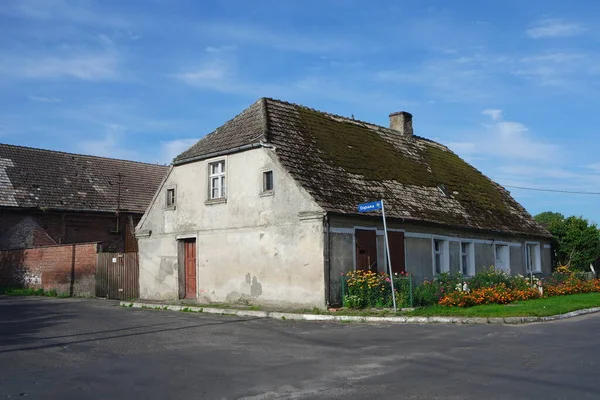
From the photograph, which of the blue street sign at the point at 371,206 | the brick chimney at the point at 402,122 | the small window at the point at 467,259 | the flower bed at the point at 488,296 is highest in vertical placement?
the brick chimney at the point at 402,122

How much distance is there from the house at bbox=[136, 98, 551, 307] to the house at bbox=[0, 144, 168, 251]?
971cm

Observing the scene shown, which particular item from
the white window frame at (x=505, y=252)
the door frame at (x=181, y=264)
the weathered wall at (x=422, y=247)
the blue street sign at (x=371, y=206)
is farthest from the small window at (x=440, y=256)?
the door frame at (x=181, y=264)

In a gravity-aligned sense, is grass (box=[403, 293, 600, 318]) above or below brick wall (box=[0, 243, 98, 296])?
below

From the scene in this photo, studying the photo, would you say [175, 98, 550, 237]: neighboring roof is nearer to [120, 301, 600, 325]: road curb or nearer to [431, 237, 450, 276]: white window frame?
[431, 237, 450, 276]: white window frame

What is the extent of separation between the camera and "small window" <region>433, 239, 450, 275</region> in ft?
79.4

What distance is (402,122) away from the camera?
107 feet

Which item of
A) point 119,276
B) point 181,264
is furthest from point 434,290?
point 119,276

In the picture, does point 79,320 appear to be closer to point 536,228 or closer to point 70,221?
point 70,221

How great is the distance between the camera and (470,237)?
2620 cm

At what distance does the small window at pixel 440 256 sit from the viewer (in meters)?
24.2

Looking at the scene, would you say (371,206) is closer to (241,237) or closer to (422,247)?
(241,237)

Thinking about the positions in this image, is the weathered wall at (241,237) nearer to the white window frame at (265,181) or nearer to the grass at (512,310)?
the white window frame at (265,181)

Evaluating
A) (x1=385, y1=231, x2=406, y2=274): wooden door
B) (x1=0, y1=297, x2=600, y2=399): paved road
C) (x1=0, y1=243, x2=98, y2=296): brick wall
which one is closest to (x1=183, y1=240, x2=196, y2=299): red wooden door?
(x1=0, y1=243, x2=98, y2=296): brick wall

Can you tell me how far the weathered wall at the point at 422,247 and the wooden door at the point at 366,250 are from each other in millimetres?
274
